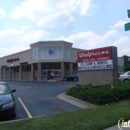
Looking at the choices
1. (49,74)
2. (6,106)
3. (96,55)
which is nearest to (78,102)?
(6,106)

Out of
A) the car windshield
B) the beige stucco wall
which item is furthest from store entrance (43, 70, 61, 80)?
the car windshield

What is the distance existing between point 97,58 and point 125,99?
541 cm

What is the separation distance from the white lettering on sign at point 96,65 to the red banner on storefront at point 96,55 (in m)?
0.27

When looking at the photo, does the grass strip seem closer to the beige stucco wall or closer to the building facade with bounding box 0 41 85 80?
the building facade with bounding box 0 41 85 80

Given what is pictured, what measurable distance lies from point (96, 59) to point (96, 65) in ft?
1.63

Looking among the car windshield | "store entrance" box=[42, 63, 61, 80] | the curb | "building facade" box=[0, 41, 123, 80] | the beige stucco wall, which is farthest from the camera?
the beige stucco wall

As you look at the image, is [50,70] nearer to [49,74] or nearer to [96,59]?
[49,74]

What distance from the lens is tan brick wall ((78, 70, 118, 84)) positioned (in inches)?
569

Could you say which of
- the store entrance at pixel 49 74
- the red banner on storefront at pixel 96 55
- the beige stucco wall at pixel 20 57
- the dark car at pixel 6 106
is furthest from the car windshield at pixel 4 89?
the beige stucco wall at pixel 20 57

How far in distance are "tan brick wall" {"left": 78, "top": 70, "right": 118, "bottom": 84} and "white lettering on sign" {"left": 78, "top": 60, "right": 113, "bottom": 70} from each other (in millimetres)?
333

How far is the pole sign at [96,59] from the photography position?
14.6 metres

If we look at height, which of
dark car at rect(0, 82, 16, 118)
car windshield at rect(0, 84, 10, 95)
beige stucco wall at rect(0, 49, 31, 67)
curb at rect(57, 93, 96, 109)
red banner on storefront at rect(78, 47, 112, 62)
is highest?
beige stucco wall at rect(0, 49, 31, 67)

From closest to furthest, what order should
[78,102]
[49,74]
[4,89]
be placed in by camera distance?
[4,89]
[78,102]
[49,74]

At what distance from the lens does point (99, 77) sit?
15258 mm
